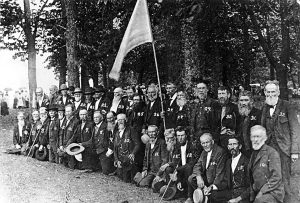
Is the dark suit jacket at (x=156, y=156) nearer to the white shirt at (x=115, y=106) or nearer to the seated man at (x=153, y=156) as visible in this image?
the seated man at (x=153, y=156)

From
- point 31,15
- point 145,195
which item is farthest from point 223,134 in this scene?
point 31,15

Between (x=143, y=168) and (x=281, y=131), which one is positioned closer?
(x=281, y=131)

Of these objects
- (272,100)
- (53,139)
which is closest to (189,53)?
(272,100)

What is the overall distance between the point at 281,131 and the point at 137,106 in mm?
3988

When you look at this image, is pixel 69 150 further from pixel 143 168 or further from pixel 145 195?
pixel 145 195

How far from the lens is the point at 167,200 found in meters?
7.35

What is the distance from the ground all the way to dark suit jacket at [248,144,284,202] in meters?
1.21

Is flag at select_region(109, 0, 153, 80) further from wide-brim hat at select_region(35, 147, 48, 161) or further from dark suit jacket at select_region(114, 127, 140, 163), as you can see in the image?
wide-brim hat at select_region(35, 147, 48, 161)

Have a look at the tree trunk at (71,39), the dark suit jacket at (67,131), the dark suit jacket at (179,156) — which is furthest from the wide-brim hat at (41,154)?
the dark suit jacket at (179,156)

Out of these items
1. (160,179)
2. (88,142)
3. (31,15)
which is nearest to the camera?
(160,179)

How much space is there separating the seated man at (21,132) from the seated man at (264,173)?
8.48 metres

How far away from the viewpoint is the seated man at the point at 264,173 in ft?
19.3

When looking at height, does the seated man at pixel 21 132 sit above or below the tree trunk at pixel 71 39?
below

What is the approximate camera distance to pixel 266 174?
601 centimetres
